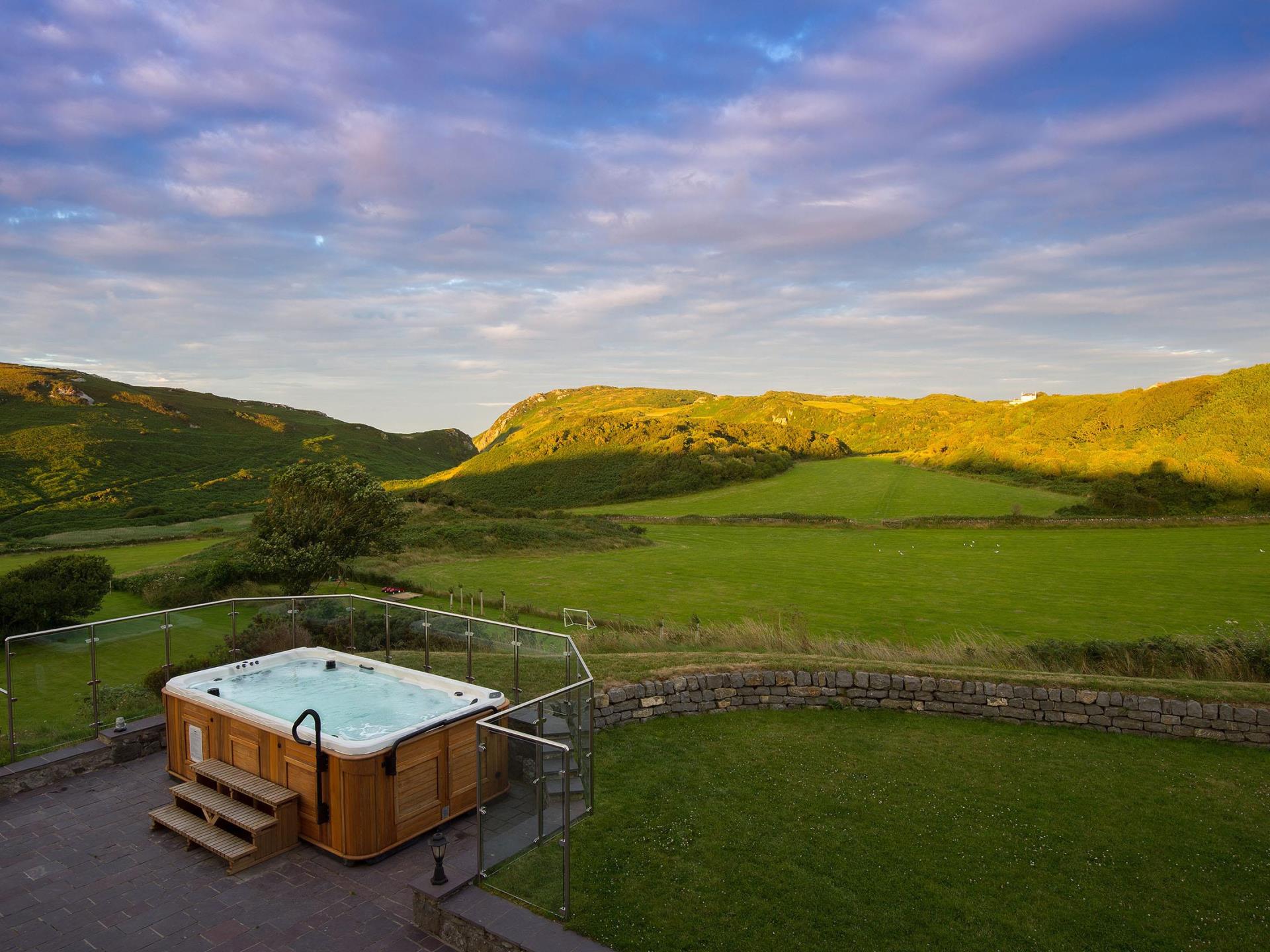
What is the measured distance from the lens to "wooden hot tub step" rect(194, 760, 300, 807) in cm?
667

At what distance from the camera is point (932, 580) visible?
27391mm

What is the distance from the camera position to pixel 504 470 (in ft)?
301

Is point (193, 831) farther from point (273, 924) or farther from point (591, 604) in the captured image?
point (591, 604)

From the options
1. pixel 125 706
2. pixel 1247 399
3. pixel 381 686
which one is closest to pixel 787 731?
pixel 381 686

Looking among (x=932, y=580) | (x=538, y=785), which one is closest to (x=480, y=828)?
(x=538, y=785)

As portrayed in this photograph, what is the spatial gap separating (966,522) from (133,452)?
89.2 m

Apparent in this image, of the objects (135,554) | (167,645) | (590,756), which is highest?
(167,645)

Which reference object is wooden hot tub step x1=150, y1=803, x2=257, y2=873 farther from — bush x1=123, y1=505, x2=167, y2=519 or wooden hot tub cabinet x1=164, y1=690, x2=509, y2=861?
bush x1=123, y1=505, x2=167, y2=519

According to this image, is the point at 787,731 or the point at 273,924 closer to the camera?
the point at 273,924

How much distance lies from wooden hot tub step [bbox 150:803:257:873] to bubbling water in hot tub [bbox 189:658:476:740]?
1.19 m

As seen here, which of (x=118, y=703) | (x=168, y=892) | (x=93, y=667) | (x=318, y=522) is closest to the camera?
(x=168, y=892)

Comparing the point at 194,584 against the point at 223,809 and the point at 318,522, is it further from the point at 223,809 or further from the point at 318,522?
the point at 223,809

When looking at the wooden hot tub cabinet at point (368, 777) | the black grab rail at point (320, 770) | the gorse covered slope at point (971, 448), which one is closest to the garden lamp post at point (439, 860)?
the wooden hot tub cabinet at point (368, 777)

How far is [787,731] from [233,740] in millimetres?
7029
